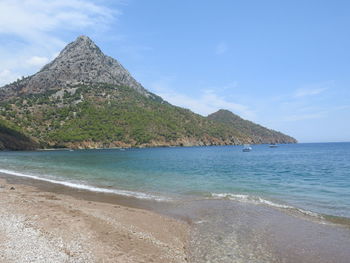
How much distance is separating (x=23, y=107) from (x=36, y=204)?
163288 millimetres

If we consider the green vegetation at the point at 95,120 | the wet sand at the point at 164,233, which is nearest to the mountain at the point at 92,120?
the green vegetation at the point at 95,120

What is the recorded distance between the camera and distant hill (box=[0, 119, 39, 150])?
385 ft

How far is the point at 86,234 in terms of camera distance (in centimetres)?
1149

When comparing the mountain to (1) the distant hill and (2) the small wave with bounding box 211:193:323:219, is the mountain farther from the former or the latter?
(2) the small wave with bounding box 211:193:323:219

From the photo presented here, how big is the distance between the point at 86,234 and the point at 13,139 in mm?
125248

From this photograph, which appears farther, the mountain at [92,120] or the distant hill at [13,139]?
the mountain at [92,120]

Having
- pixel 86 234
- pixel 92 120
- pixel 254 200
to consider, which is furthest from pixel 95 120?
pixel 86 234

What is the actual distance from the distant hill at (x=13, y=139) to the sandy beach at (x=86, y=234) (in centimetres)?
11549

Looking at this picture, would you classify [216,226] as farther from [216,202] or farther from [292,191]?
[292,191]

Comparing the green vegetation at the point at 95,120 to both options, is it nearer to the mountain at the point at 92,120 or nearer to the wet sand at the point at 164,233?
the mountain at the point at 92,120

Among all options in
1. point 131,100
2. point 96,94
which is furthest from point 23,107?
point 131,100

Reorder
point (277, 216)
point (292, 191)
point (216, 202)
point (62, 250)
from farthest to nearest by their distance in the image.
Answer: point (292, 191) → point (216, 202) → point (277, 216) → point (62, 250)

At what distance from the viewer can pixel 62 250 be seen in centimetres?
938

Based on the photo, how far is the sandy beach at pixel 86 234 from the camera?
9.20 meters
